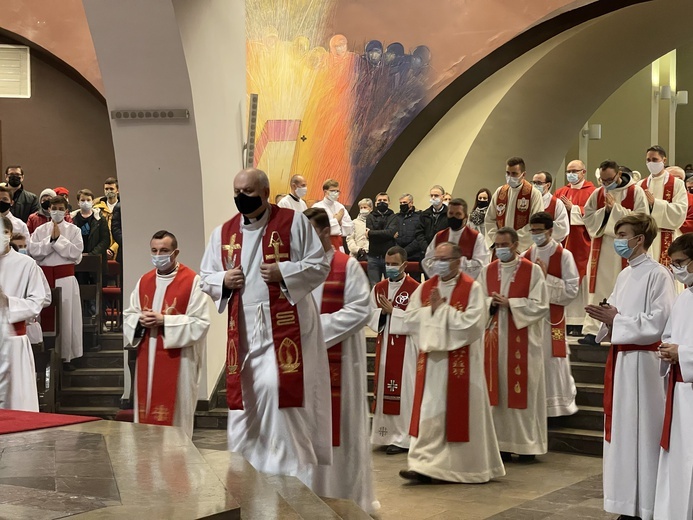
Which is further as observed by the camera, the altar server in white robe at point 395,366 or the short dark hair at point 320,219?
the altar server in white robe at point 395,366

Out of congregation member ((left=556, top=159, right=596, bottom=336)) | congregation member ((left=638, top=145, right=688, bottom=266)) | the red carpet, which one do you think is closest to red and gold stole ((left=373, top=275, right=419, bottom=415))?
congregation member ((left=556, top=159, right=596, bottom=336))

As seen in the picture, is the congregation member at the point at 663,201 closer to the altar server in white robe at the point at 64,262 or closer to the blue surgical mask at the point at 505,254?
the blue surgical mask at the point at 505,254

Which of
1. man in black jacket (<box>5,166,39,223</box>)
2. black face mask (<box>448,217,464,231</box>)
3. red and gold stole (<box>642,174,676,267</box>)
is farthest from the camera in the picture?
man in black jacket (<box>5,166,39,223</box>)

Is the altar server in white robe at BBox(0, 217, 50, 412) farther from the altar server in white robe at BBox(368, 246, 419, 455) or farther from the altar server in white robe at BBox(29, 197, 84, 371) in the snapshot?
the altar server in white robe at BBox(368, 246, 419, 455)

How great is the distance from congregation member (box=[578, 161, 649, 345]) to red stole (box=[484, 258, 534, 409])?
158 centimetres

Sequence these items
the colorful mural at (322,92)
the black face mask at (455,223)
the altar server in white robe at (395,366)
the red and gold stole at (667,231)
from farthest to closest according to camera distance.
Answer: the colorful mural at (322,92) → the red and gold stole at (667,231) → the black face mask at (455,223) → the altar server in white robe at (395,366)

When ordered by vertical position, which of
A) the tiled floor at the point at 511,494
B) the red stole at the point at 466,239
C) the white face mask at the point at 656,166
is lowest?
the tiled floor at the point at 511,494

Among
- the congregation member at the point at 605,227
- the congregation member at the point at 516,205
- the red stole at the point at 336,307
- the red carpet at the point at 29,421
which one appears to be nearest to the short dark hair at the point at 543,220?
the congregation member at the point at 605,227

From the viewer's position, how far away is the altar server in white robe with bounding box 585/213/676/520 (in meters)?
6.67

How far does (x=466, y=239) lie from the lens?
1127 cm

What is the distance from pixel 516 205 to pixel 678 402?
18.1 ft

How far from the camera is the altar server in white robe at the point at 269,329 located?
585 centimetres

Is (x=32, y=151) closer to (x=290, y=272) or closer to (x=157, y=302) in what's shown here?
(x=157, y=302)

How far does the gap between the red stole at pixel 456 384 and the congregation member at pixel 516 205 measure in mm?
3079
